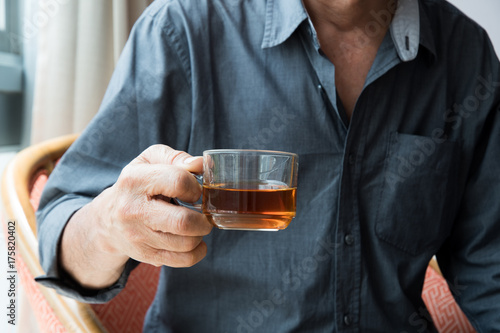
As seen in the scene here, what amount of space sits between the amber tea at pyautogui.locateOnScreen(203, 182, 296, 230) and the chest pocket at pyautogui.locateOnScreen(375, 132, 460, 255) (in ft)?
1.55

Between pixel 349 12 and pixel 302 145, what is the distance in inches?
12.1

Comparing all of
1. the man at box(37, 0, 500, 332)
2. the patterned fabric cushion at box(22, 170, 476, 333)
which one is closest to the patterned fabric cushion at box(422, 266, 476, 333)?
the patterned fabric cushion at box(22, 170, 476, 333)

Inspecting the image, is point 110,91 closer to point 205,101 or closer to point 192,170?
point 205,101

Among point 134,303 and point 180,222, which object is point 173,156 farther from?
point 134,303

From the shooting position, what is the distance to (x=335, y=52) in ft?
3.45

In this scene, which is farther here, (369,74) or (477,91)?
(477,91)

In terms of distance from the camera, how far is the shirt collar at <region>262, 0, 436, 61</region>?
987 millimetres

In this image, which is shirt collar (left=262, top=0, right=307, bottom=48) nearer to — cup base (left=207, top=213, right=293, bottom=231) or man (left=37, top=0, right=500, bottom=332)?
man (left=37, top=0, right=500, bottom=332)

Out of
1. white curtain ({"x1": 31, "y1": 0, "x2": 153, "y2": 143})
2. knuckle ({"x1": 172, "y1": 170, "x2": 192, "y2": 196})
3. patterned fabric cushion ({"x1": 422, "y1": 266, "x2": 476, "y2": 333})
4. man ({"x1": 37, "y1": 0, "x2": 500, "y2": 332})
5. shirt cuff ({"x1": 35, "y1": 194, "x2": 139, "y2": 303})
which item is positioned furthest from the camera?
white curtain ({"x1": 31, "y1": 0, "x2": 153, "y2": 143})

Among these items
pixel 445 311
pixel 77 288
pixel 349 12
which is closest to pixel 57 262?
pixel 77 288

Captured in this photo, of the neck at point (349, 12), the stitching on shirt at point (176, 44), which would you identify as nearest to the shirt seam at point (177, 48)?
the stitching on shirt at point (176, 44)

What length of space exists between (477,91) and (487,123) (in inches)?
3.2

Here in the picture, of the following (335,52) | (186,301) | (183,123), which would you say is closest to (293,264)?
(186,301)

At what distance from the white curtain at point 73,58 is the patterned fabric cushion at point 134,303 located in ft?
1.83
